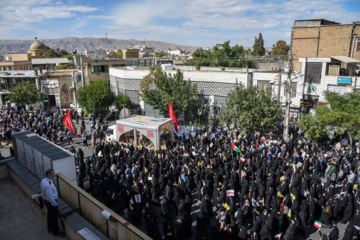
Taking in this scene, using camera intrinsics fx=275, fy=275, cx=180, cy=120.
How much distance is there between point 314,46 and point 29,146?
Result: 89.9ft

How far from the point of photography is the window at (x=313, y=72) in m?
19.2

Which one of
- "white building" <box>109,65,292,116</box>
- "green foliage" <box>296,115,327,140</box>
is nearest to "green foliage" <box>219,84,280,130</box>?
"white building" <box>109,65,292,116</box>

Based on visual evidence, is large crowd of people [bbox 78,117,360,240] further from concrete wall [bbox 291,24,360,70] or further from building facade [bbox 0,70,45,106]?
building facade [bbox 0,70,45,106]

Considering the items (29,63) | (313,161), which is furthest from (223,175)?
(29,63)

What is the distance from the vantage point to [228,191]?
920cm

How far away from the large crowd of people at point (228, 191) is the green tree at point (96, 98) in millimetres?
9625

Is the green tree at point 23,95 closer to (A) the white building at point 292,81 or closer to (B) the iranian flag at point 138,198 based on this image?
(A) the white building at point 292,81

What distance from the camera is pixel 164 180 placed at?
1102cm

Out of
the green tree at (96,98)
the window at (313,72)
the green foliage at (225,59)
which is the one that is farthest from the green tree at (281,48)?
the green tree at (96,98)

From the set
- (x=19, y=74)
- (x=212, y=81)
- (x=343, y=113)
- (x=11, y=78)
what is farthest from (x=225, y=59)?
(x=11, y=78)

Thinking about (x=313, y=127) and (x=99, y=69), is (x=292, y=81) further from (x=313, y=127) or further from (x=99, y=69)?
(x=99, y=69)

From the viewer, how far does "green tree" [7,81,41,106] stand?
2925 centimetres

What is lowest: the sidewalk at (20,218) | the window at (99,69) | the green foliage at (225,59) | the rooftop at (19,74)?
the sidewalk at (20,218)

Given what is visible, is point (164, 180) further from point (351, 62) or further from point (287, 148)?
point (351, 62)
